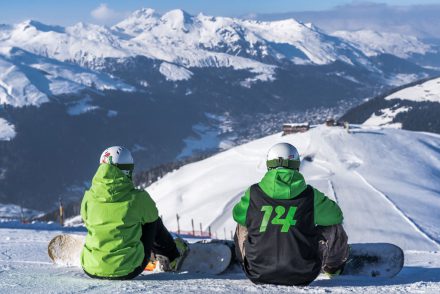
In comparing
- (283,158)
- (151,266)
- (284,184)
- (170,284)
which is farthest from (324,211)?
(151,266)

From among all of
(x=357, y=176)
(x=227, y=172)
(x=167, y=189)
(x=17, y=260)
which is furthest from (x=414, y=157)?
(x=17, y=260)

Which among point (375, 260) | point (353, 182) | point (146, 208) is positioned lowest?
point (353, 182)

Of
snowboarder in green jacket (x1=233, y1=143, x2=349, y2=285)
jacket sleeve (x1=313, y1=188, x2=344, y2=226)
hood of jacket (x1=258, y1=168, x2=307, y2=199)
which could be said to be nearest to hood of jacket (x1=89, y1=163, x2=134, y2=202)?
snowboarder in green jacket (x1=233, y1=143, x2=349, y2=285)

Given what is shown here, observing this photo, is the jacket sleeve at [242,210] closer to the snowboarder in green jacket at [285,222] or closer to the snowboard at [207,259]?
the snowboarder in green jacket at [285,222]

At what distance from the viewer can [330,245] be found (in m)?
8.04

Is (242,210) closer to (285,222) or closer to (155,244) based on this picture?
(285,222)

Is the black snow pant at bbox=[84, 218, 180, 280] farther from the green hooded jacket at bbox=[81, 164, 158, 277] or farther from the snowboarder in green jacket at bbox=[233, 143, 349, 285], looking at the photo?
the snowboarder in green jacket at bbox=[233, 143, 349, 285]

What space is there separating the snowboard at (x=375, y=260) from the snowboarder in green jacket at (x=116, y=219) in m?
3.51

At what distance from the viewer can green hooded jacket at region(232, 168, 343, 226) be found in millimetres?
7309

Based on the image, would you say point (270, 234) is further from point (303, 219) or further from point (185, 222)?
point (185, 222)

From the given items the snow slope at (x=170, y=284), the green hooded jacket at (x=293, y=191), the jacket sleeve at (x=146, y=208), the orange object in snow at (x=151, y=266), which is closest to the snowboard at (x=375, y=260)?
the snow slope at (x=170, y=284)

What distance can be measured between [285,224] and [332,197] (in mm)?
72698

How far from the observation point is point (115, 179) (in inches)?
310

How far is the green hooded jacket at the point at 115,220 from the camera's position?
7.90 m
